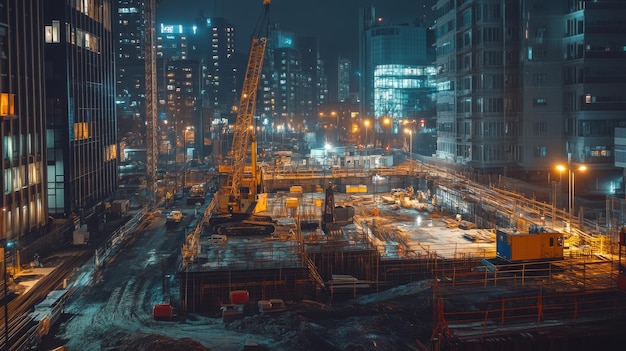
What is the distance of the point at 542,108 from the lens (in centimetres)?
6625

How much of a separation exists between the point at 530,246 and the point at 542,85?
36.9 m

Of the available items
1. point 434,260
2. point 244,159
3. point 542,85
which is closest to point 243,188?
point 244,159

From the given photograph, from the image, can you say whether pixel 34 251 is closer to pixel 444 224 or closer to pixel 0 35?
pixel 0 35

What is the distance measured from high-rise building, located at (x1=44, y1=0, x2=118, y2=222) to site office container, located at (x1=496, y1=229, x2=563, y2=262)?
33.9 meters

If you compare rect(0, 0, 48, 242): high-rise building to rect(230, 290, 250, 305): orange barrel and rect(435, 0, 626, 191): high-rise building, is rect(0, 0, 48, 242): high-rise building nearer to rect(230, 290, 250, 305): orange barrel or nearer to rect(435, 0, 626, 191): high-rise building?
rect(230, 290, 250, 305): orange barrel

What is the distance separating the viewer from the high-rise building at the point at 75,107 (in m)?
53.6

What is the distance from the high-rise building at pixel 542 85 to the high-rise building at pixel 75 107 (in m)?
36.7

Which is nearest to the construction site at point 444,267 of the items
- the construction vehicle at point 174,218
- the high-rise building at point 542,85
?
the construction vehicle at point 174,218

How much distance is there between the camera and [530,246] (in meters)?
33.2

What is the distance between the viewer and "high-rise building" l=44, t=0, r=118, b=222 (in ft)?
176

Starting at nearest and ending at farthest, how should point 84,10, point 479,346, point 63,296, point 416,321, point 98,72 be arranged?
point 479,346 → point 416,321 → point 63,296 → point 84,10 → point 98,72

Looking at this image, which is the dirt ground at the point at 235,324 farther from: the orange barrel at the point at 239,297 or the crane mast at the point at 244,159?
the crane mast at the point at 244,159

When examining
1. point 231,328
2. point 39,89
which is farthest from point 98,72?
point 231,328

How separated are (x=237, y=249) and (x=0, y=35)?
63.4ft
